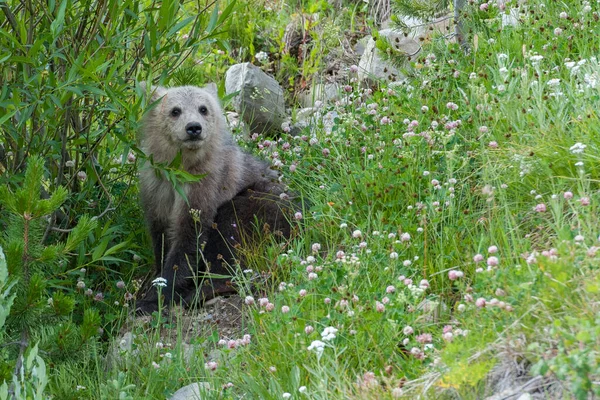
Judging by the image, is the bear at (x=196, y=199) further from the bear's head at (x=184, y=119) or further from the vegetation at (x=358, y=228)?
the vegetation at (x=358, y=228)

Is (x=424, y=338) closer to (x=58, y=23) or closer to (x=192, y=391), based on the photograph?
(x=192, y=391)

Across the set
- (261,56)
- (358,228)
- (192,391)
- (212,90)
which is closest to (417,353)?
(192,391)

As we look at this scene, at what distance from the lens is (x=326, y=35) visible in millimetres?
9344

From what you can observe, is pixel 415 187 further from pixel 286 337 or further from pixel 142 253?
pixel 142 253

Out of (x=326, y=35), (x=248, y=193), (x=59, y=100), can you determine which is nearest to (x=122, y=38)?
(x=59, y=100)

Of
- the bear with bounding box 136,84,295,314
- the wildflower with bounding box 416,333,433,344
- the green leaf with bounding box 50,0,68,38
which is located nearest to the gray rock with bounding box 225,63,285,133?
the bear with bounding box 136,84,295,314

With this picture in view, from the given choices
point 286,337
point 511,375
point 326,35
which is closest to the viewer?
point 511,375

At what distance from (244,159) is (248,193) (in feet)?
1.17

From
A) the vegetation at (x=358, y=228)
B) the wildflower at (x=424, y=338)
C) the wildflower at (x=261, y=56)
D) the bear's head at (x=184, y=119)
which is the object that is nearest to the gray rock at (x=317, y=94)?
the wildflower at (x=261, y=56)

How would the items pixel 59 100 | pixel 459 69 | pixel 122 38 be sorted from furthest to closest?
pixel 459 69 < pixel 122 38 < pixel 59 100

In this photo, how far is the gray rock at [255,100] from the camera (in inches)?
319

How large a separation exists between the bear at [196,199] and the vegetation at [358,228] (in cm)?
26

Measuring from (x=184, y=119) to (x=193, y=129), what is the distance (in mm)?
127

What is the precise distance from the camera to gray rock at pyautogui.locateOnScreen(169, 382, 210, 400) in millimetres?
4402
